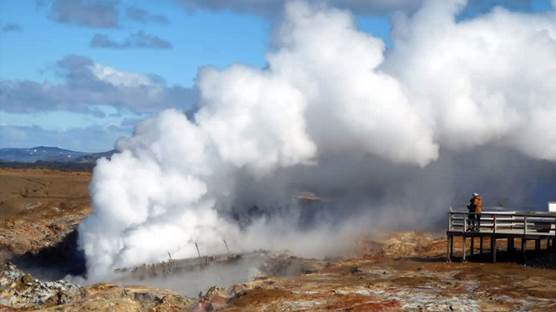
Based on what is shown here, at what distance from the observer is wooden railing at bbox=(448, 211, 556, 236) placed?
30.9 metres

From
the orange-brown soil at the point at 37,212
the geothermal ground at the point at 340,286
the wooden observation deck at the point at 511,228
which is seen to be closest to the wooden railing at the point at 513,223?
the wooden observation deck at the point at 511,228

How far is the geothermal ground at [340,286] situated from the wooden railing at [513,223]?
123 cm

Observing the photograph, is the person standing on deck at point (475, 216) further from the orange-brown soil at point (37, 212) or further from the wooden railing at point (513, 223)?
the orange-brown soil at point (37, 212)

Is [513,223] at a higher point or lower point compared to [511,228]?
higher

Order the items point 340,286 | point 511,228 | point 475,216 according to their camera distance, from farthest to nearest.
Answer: point 475,216
point 511,228
point 340,286

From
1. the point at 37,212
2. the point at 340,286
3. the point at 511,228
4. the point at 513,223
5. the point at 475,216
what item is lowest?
the point at 340,286

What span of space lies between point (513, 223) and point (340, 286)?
9900 mm

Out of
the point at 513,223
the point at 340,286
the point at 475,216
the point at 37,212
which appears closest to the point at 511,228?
the point at 513,223

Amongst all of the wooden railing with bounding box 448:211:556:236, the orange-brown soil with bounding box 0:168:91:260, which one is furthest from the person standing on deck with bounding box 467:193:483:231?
the orange-brown soil with bounding box 0:168:91:260

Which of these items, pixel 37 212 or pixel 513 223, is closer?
pixel 513 223

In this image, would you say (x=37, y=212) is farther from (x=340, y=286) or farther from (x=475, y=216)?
(x=475, y=216)

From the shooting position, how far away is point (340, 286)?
27375 mm

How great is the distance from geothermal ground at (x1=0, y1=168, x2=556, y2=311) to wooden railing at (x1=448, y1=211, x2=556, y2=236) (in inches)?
48.5

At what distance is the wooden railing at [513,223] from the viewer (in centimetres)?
3091
